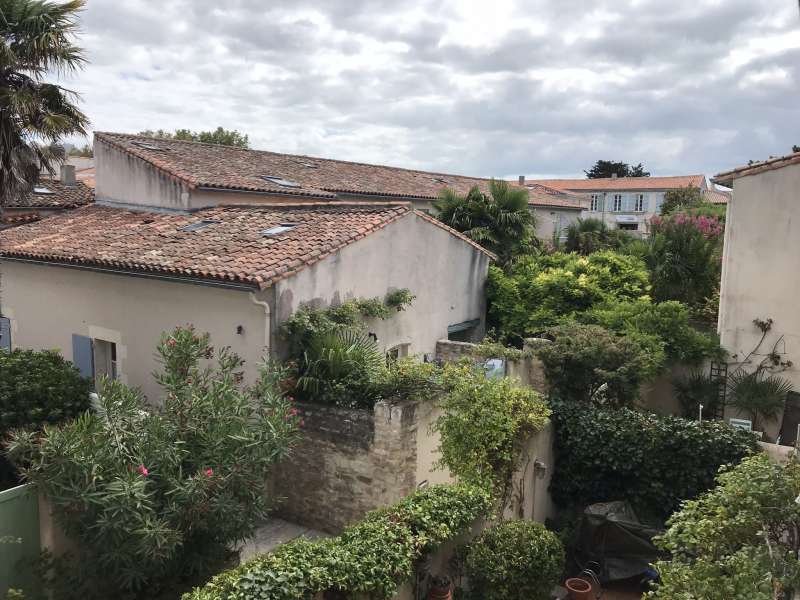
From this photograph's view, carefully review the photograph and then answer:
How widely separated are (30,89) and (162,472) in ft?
36.3

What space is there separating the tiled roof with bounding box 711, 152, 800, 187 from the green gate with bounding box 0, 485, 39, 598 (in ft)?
52.5

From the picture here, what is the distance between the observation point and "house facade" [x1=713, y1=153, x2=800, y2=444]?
14758 millimetres

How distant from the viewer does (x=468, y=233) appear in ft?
67.4

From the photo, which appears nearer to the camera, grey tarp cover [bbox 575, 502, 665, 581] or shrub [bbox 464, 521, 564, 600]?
shrub [bbox 464, 521, 564, 600]

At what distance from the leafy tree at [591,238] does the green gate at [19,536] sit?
2030cm

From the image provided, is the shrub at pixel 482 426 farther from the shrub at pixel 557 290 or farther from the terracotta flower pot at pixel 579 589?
the shrub at pixel 557 290

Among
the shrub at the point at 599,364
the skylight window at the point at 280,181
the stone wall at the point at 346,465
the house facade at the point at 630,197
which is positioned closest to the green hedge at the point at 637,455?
the shrub at the point at 599,364

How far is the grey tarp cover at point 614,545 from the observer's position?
36.5 ft

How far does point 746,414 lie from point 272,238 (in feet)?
40.0

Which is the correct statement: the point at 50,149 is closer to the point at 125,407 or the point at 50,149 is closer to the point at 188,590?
the point at 125,407

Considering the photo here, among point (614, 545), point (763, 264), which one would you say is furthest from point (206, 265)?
point (763, 264)

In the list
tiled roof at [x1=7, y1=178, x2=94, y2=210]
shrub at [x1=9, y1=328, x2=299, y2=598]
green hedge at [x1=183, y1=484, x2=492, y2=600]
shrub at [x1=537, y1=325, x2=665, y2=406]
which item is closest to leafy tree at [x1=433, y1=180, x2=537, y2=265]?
shrub at [x1=537, y1=325, x2=665, y2=406]

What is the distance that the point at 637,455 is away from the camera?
1206 cm

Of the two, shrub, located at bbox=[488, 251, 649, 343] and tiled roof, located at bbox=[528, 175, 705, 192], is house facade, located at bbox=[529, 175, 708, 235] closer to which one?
tiled roof, located at bbox=[528, 175, 705, 192]
